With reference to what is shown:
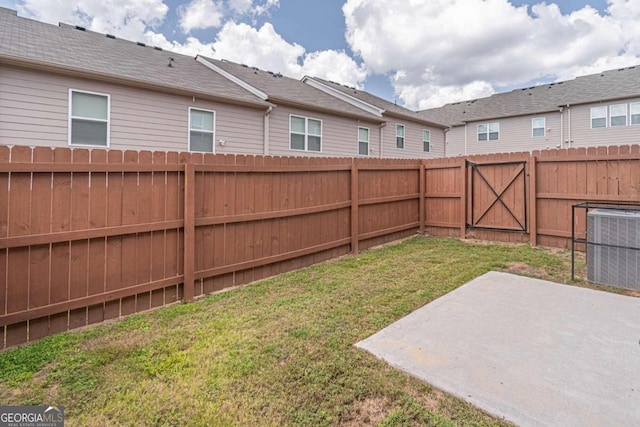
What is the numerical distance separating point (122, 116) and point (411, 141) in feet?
40.0

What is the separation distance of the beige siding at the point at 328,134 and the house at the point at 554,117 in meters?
6.89

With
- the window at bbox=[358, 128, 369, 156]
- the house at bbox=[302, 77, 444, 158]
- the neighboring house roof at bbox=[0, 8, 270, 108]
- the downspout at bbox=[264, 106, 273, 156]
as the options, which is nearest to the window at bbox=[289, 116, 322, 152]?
the downspout at bbox=[264, 106, 273, 156]

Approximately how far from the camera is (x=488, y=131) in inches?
791

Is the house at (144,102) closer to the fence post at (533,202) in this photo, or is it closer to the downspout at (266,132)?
the downspout at (266,132)

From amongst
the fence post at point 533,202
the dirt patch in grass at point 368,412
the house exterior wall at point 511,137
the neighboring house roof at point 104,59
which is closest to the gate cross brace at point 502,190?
the fence post at point 533,202

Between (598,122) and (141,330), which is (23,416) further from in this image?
(598,122)

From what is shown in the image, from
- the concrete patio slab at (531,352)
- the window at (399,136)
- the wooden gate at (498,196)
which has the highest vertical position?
the window at (399,136)

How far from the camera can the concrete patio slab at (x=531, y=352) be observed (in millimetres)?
2051

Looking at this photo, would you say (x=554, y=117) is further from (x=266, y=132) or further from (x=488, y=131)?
(x=266, y=132)

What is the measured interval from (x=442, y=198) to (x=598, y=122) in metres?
13.9

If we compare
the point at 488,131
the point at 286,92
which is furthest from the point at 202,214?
the point at 488,131

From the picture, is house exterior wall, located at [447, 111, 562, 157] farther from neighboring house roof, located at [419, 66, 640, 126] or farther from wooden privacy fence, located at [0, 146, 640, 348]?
wooden privacy fence, located at [0, 146, 640, 348]

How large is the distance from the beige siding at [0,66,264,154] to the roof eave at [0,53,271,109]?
16cm

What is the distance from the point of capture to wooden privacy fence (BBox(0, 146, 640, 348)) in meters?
2.98
